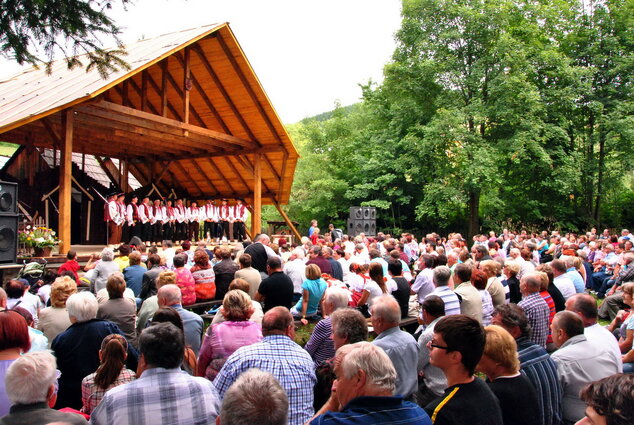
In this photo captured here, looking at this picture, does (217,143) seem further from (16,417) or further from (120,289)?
(16,417)

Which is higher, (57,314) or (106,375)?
(57,314)

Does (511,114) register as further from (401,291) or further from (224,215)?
(401,291)

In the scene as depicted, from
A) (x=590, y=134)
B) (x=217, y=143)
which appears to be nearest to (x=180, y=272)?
(x=217, y=143)

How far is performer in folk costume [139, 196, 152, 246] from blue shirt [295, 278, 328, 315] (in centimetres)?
984

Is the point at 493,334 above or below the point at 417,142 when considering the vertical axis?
below

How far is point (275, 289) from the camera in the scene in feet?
19.3

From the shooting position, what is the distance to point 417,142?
24750 millimetres

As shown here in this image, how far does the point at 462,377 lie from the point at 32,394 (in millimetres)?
1969

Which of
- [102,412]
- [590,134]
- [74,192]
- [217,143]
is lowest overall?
[102,412]

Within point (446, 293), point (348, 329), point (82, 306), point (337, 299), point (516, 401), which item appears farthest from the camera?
point (446, 293)

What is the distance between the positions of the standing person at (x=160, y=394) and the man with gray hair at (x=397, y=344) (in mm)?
1364

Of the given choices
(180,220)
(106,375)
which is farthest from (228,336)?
(180,220)

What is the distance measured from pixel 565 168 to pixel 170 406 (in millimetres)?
23428

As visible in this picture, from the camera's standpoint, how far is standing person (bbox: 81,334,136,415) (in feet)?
9.79
